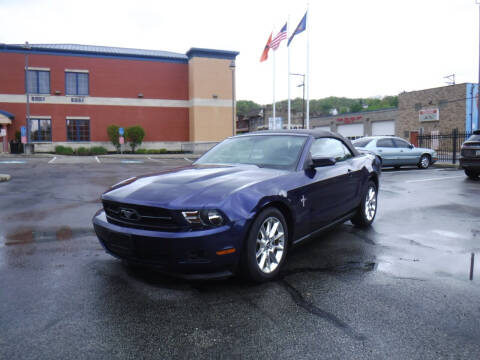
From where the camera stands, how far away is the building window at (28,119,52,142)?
1348 inches

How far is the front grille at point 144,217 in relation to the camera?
3.44 metres

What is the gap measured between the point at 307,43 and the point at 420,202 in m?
22.1

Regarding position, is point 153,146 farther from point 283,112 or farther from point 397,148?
point 283,112

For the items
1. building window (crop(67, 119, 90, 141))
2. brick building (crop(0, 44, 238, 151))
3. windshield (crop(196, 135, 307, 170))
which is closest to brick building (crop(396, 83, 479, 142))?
brick building (crop(0, 44, 238, 151))

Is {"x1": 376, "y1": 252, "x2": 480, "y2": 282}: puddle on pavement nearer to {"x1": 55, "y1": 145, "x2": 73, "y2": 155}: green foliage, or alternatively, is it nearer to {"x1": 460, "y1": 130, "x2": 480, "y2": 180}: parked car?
{"x1": 460, "y1": 130, "x2": 480, "y2": 180}: parked car

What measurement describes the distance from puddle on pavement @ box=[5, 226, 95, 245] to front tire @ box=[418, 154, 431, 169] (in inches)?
639

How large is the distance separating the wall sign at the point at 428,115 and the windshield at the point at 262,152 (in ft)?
139

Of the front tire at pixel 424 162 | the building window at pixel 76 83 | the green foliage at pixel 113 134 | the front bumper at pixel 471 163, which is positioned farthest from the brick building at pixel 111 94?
the front bumper at pixel 471 163

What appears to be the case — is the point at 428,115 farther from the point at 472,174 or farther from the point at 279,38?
the point at 472,174

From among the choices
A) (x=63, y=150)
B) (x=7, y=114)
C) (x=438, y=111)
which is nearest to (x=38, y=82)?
(x=7, y=114)

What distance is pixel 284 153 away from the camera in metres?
4.79

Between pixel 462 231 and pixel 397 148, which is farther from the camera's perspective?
pixel 397 148

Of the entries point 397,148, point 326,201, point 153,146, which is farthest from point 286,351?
point 153,146

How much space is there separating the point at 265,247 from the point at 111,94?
116 ft
